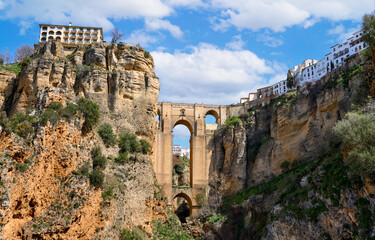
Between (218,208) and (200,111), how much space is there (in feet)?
41.4

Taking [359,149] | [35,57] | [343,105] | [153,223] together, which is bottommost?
[153,223]

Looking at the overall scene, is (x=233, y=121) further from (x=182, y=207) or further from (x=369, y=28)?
(x=369, y=28)

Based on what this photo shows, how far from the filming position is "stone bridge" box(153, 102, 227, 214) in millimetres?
48250

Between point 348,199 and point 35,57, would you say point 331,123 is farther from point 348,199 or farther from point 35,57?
point 35,57

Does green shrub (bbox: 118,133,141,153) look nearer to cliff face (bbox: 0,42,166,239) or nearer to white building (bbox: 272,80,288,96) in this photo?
cliff face (bbox: 0,42,166,239)

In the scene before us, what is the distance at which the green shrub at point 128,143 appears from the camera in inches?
1324

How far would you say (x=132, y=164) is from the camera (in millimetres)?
33406

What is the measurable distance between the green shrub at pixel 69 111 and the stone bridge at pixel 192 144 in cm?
2221

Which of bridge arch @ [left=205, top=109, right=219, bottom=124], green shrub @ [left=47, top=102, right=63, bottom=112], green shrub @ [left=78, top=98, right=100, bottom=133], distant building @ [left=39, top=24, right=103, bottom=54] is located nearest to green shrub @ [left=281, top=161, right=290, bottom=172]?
bridge arch @ [left=205, top=109, right=219, bottom=124]

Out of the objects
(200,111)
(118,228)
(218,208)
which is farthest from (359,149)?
(200,111)

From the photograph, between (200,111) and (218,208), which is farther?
(200,111)

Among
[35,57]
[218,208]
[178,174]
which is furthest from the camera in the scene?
[178,174]

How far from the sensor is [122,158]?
3266 cm

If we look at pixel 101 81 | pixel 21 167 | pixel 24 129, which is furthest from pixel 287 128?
pixel 21 167
